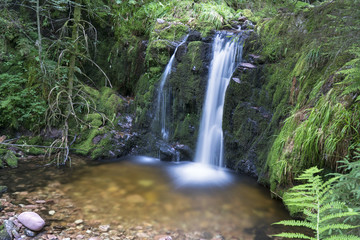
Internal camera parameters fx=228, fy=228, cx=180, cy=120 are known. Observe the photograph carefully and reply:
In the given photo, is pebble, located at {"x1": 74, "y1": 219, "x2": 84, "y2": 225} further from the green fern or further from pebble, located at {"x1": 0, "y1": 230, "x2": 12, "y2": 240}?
the green fern

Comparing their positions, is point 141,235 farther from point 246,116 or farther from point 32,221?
point 246,116

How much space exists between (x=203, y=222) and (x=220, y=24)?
548 cm

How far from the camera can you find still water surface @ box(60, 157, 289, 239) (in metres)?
3.23

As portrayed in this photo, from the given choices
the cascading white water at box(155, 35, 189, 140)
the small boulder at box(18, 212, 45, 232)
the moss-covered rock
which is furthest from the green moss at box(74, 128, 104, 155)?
the moss-covered rock

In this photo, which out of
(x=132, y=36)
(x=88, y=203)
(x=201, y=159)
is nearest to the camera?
(x=88, y=203)

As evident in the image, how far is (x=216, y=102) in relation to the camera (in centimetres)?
570

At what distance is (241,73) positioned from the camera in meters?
5.43

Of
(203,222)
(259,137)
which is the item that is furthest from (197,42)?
(203,222)

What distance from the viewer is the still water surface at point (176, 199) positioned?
323 cm

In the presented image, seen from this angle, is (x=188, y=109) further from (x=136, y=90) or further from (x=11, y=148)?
(x=11, y=148)

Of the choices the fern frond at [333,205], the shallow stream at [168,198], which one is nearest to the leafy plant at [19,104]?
the shallow stream at [168,198]

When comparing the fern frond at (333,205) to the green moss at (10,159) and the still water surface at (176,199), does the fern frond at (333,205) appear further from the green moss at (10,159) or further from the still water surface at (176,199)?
the green moss at (10,159)

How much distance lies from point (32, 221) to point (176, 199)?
2.08 m

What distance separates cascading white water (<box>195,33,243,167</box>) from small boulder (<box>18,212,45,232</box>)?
3.66 meters
